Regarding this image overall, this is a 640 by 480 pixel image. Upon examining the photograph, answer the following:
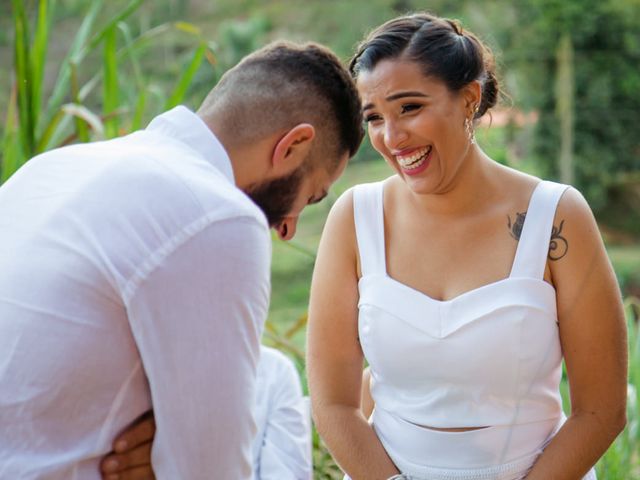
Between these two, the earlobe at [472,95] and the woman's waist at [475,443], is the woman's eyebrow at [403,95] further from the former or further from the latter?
the woman's waist at [475,443]

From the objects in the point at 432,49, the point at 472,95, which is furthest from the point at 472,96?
the point at 432,49

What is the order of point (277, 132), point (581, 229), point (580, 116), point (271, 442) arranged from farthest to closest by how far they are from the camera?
point (580, 116) < point (271, 442) < point (581, 229) < point (277, 132)

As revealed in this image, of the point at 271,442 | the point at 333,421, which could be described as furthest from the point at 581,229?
the point at 271,442

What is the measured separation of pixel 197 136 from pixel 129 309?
31 centimetres

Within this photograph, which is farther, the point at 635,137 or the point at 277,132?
the point at 635,137

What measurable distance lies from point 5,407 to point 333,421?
0.94 m

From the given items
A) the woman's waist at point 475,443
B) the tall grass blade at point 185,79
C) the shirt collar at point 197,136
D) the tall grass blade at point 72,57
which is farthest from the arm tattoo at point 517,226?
the tall grass blade at point 72,57

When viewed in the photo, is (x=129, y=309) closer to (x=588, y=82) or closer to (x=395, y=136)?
(x=395, y=136)

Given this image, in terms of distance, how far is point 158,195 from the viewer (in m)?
1.35

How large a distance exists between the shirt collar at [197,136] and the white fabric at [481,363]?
2.34ft

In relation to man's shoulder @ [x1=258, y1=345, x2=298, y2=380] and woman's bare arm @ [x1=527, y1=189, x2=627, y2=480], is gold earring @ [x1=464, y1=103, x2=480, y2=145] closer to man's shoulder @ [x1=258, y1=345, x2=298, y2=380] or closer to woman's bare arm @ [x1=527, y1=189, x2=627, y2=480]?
woman's bare arm @ [x1=527, y1=189, x2=627, y2=480]

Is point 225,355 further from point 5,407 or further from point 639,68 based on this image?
point 639,68

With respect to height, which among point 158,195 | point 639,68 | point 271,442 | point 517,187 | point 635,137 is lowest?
point 635,137

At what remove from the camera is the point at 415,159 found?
208 cm
